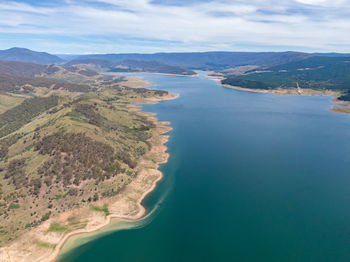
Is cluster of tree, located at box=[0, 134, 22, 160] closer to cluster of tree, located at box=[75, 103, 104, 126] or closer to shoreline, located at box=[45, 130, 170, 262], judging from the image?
cluster of tree, located at box=[75, 103, 104, 126]

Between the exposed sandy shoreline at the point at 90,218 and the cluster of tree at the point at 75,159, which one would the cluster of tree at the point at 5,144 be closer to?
the cluster of tree at the point at 75,159

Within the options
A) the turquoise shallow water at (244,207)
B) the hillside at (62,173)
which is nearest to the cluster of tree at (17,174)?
the hillside at (62,173)

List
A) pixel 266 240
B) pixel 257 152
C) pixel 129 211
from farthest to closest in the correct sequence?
pixel 257 152 < pixel 129 211 < pixel 266 240

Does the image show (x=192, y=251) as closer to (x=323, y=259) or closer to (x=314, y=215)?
(x=323, y=259)

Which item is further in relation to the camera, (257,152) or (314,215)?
(257,152)

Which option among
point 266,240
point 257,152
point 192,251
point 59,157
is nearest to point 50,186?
point 59,157

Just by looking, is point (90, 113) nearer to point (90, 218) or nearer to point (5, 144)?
point (5, 144)
